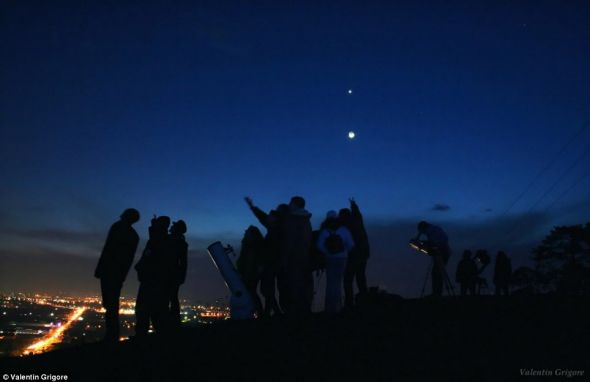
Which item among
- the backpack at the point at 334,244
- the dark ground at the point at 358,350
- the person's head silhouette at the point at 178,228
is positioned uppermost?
the person's head silhouette at the point at 178,228

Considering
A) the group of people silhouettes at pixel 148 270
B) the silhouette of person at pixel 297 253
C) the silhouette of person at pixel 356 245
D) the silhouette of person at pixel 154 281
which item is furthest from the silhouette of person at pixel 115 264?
the silhouette of person at pixel 356 245

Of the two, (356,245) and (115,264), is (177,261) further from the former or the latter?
(356,245)

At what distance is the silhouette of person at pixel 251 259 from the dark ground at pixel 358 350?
4.59 feet

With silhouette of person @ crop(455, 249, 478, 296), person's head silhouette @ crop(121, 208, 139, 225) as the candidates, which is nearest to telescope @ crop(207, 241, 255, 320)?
person's head silhouette @ crop(121, 208, 139, 225)

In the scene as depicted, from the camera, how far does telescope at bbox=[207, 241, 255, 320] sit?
9.75m

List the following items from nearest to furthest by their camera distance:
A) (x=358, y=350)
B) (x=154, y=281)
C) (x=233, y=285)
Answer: (x=358, y=350) → (x=154, y=281) → (x=233, y=285)

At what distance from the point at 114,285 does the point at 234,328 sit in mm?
2246

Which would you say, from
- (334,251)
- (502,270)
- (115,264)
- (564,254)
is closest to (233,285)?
(334,251)

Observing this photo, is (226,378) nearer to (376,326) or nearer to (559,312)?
(376,326)

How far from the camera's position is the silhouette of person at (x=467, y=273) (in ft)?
55.1

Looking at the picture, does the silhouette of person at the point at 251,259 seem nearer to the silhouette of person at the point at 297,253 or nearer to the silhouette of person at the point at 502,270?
the silhouette of person at the point at 297,253

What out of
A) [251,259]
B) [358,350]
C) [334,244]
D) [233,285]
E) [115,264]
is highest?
[334,244]

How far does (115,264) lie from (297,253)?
11.0ft

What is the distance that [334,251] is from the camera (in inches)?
355
